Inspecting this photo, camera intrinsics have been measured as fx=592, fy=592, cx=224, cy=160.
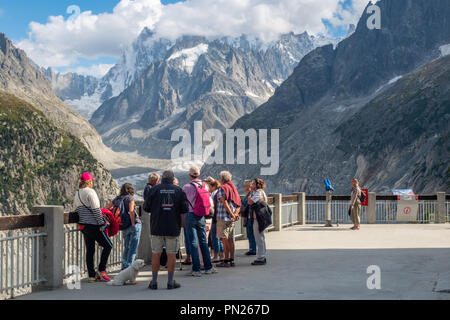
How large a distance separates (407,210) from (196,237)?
18.1m

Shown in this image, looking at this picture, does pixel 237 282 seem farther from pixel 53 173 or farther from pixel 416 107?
pixel 53 173

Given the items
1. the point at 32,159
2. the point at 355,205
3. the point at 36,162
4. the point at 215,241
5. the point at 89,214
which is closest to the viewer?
the point at 89,214

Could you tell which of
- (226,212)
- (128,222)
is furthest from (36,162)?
(128,222)

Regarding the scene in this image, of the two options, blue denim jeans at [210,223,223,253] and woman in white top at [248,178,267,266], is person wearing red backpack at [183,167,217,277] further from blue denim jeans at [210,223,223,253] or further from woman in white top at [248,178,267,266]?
blue denim jeans at [210,223,223,253]

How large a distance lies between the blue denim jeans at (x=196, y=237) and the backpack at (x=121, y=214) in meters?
1.21

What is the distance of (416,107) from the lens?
119 metres

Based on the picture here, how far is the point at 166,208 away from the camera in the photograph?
10.2 meters

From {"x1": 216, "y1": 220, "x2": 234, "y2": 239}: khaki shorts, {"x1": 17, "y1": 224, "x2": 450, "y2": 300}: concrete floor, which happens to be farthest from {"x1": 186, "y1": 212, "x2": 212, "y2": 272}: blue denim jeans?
{"x1": 216, "y1": 220, "x2": 234, "y2": 239}: khaki shorts

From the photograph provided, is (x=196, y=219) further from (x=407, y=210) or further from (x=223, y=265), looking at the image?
(x=407, y=210)

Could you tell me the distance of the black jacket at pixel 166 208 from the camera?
33.5 ft

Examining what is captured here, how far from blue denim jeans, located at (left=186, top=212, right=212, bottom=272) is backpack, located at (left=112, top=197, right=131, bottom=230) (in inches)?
47.8

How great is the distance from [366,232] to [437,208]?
6.57 metres

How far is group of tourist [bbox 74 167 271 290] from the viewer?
33.7 ft
